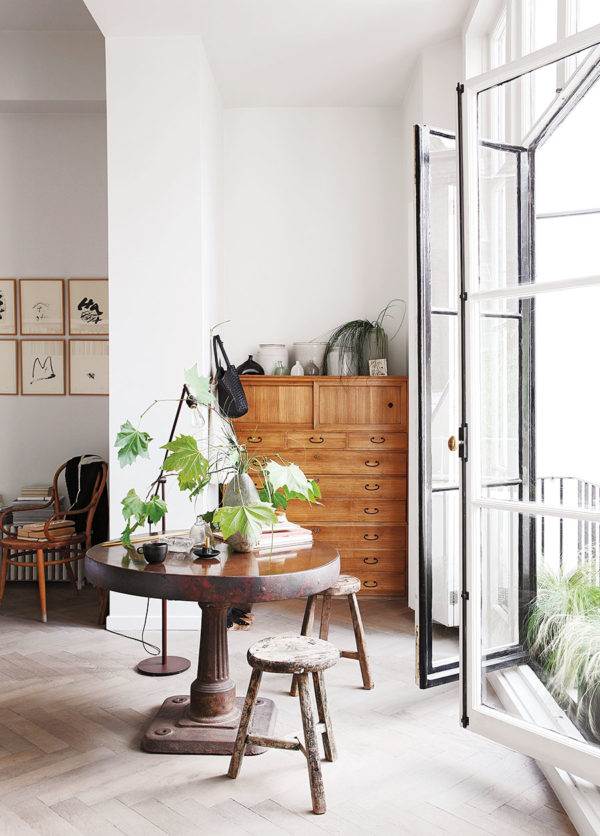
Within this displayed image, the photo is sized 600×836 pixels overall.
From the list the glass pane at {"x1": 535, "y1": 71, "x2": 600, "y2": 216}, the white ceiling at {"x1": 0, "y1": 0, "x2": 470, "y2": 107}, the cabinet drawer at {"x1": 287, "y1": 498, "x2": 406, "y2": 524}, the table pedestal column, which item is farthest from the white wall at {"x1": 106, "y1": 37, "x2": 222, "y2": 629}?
the glass pane at {"x1": 535, "y1": 71, "x2": 600, "y2": 216}

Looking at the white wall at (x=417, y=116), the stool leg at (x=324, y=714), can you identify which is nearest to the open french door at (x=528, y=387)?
the stool leg at (x=324, y=714)

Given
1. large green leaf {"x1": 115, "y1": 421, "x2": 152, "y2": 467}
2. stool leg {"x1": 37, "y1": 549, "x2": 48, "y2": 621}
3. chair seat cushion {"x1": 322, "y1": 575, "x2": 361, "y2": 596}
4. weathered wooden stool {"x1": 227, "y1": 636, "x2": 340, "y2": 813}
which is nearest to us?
weathered wooden stool {"x1": 227, "y1": 636, "x2": 340, "y2": 813}

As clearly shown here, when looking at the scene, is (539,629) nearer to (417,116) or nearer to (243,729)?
(243,729)

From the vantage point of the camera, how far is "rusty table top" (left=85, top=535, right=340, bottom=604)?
8.53 feet

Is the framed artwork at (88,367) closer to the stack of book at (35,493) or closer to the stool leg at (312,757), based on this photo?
the stack of book at (35,493)

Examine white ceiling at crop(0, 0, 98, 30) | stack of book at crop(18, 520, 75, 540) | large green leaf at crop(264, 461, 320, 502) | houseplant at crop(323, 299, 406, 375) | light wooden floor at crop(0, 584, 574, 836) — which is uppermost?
white ceiling at crop(0, 0, 98, 30)

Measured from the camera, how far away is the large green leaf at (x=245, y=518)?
269 cm

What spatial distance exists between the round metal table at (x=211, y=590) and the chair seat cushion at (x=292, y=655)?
0.70ft

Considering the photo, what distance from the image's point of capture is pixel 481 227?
2998 millimetres

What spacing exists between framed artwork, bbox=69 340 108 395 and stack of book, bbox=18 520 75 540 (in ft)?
3.93

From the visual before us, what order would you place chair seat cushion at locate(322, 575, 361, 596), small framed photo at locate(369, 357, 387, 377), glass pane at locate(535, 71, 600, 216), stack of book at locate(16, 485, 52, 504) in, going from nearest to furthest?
glass pane at locate(535, 71, 600, 216), chair seat cushion at locate(322, 575, 361, 596), small framed photo at locate(369, 357, 387, 377), stack of book at locate(16, 485, 52, 504)

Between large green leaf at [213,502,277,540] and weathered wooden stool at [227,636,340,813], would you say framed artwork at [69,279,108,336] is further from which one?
weathered wooden stool at [227,636,340,813]

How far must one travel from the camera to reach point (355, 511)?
206 inches

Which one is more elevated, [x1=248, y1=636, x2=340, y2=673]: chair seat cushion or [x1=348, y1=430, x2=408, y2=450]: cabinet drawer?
[x1=348, y1=430, x2=408, y2=450]: cabinet drawer
